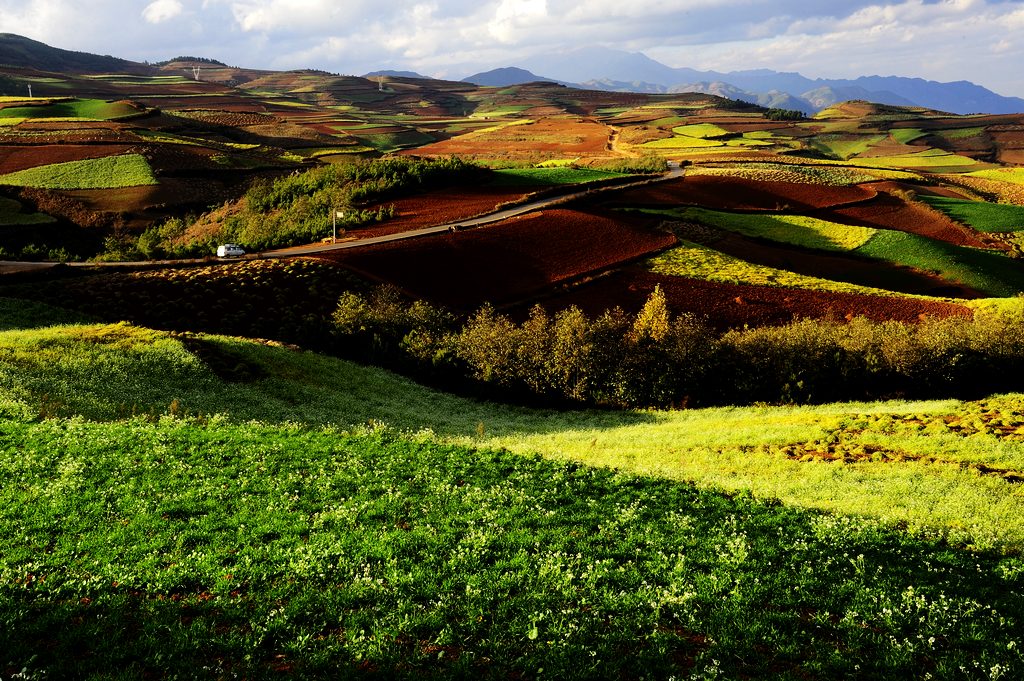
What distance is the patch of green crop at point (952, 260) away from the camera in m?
72.9

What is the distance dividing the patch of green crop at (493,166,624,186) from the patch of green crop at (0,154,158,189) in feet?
202

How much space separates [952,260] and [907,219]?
25112mm

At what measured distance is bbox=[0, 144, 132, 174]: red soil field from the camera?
108625mm

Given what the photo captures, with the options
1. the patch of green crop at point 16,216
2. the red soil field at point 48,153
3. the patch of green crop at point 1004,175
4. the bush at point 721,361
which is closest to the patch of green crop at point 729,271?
the bush at point 721,361

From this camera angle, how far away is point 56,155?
373 feet

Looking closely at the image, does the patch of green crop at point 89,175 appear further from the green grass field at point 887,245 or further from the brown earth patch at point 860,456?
the brown earth patch at point 860,456

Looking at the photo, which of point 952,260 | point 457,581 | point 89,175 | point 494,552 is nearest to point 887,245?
point 952,260

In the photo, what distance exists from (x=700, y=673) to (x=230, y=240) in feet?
283

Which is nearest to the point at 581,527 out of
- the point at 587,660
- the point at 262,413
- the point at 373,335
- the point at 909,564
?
the point at 587,660

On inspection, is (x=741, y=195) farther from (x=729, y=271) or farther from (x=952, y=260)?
→ (x=729, y=271)

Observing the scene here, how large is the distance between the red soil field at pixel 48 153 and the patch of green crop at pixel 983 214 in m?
154

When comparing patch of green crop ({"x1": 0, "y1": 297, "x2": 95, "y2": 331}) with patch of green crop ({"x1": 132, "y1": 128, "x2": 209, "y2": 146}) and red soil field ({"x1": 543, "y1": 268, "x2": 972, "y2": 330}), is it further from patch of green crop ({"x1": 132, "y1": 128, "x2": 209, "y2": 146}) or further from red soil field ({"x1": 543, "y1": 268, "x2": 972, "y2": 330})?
patch of green crop ({"x1": 132, "y1": 128, "x2": 209, "y2": 146})

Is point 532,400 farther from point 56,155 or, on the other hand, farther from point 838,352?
point 56,155

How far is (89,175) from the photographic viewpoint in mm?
106062
